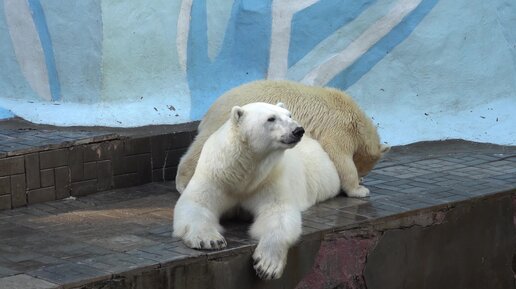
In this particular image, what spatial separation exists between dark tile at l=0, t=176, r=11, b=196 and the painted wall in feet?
5.23

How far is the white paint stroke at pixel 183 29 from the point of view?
783 cm

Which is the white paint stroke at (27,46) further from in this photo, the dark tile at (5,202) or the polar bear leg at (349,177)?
the polar bear leg at (349,177)

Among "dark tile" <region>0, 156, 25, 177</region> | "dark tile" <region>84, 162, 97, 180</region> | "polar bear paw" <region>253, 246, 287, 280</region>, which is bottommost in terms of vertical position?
"polar bear paw" <region>253, 246, 287, 280</region>

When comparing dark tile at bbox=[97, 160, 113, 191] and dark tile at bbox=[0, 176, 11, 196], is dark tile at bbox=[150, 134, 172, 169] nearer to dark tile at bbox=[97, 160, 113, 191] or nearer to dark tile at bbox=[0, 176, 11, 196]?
dark tile at bbox=[97, 160, 113, 191]

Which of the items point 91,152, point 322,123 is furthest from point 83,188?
point 322,123

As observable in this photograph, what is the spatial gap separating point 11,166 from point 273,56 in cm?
258

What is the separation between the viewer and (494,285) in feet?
21.5

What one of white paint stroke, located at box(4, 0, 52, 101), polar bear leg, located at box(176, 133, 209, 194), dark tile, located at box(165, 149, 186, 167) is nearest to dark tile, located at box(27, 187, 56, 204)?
polar bear leg, located at box(176, 133, 209, 194)

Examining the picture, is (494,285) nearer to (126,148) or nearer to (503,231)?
(503,231)

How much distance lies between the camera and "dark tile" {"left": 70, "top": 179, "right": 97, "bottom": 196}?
21.2 feet

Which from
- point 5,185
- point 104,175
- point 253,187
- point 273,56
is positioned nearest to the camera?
point 253,187

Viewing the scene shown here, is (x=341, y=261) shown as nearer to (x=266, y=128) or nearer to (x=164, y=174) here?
(x=266, y=128)

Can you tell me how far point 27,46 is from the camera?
7715 millimetres

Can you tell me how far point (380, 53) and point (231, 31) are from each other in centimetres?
119
